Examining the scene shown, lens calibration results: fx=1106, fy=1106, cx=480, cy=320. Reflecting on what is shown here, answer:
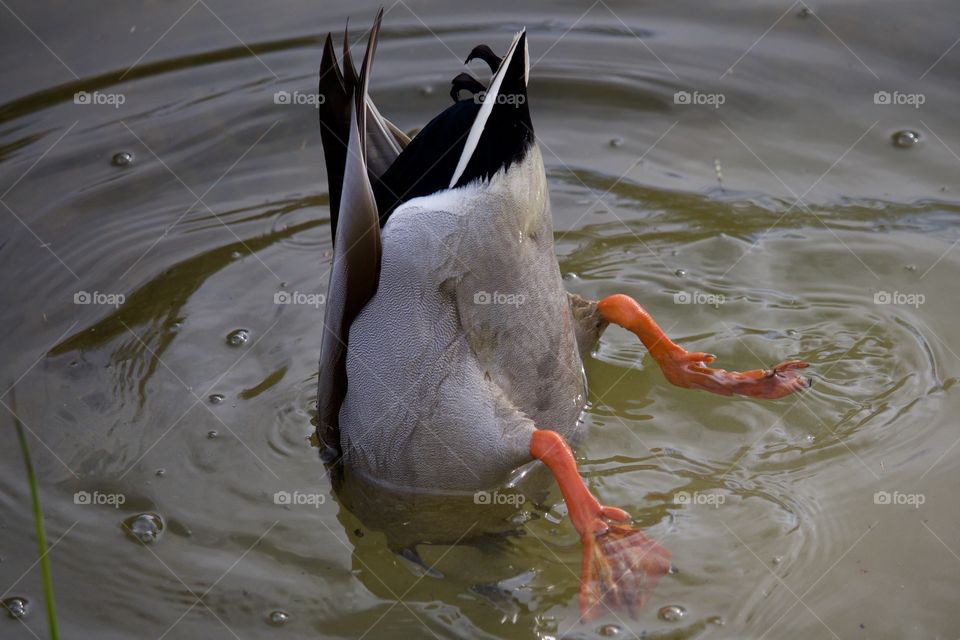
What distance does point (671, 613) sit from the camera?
343 cm

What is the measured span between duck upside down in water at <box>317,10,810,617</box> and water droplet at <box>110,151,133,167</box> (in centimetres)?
240

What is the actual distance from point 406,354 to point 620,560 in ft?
3.07

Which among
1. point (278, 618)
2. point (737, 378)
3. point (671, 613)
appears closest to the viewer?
point (671, 613)

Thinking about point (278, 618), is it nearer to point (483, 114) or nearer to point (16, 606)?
point (16, 606)

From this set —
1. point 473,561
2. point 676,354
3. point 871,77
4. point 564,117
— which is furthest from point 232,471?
point 871,77

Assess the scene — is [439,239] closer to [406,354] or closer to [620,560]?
[406,354]

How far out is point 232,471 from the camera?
13.5ft

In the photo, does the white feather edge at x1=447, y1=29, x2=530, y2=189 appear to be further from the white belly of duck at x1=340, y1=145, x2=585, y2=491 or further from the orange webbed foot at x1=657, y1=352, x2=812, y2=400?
the orange webbed foot at x1=657, y1=352, x2=812, y2=400

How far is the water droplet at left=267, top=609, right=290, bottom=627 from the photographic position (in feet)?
11.6

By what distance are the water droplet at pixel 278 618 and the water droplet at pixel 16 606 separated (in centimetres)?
81

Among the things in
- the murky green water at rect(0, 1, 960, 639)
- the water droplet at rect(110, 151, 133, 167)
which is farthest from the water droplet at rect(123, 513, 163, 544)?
the water droplet at rect(110, 151, 133, 167)

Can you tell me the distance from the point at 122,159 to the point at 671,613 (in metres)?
3.81

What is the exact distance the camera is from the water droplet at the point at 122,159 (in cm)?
575

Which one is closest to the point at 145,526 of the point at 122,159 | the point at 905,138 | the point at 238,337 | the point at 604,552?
the point at 238,337
